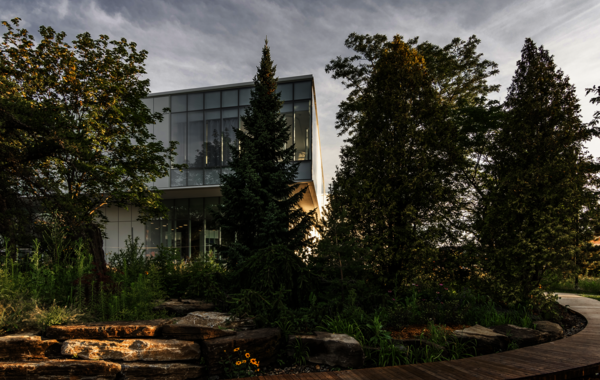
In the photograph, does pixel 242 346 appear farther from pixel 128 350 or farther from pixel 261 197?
pixel 261 197

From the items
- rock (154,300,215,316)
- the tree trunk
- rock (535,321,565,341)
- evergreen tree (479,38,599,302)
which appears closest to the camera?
rock (535,321,565,341)

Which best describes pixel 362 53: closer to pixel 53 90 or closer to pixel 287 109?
pixel 287 109

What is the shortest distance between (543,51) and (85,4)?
11.7 m

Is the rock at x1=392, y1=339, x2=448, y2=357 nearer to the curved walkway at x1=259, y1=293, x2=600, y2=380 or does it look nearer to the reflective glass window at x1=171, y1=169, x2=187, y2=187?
the curved walkway at x1=259, y1=293, x2=600, y2=380

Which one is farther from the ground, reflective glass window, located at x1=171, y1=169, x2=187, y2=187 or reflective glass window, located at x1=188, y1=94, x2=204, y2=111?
reflective glass window, located at x1=188, y1=94, x2=204, y2=111

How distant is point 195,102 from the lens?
56.0 ft

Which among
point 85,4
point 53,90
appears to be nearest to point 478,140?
point 85,4

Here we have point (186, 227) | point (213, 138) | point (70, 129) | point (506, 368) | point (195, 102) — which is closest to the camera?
point (506, 368)

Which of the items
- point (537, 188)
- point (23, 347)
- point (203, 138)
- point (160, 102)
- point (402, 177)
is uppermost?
point (160, 102)

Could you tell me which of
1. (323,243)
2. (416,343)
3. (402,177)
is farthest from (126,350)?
(402,177)

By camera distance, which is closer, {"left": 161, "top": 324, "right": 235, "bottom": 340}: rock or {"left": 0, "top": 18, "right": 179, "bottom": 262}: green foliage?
{"left": 161, "top": 324, "right": 235, "bottom": 340}: rock

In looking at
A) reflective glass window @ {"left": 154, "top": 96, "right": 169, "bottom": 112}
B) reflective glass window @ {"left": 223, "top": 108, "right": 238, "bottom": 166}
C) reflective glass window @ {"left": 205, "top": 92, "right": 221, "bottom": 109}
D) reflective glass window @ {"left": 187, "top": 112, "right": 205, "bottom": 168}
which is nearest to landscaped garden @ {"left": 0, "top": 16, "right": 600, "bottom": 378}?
reflective glass window @ {"left": 187, "top": 112, "right": 205, "bottom": 168}

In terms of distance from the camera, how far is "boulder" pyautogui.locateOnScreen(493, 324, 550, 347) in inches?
173

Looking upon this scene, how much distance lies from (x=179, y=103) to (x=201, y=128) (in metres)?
2.06
